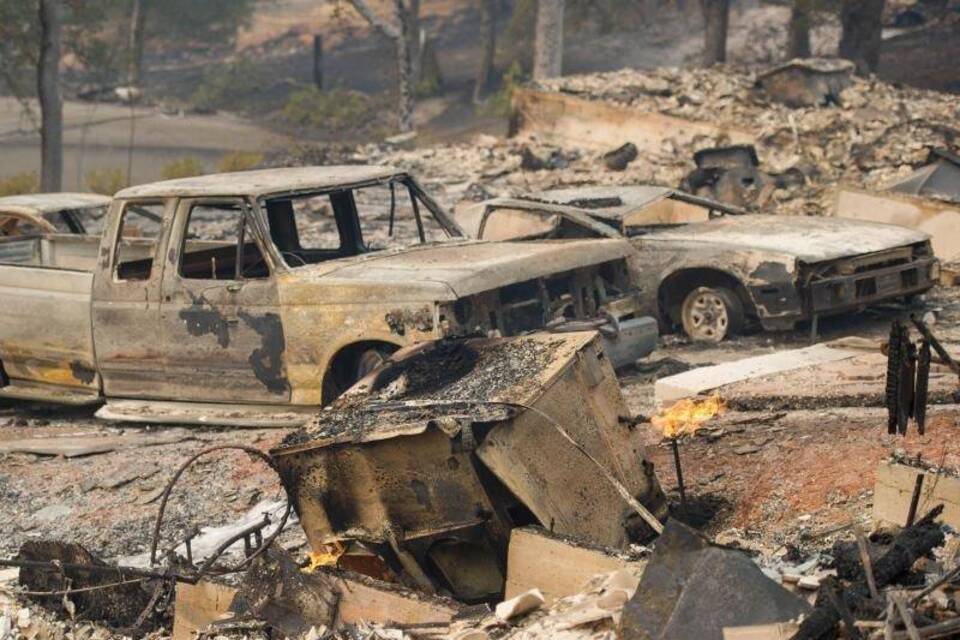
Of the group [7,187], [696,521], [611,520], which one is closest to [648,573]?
[611,520]

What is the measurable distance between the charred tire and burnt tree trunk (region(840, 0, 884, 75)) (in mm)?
19154

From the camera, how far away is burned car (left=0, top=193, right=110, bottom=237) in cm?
1188

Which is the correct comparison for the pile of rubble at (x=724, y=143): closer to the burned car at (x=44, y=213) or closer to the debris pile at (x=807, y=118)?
the debris pile at (x=807, y=118)

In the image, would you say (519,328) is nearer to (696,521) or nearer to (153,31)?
(696,521)

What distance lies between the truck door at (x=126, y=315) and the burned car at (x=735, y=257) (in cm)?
326

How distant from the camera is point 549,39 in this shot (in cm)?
3009

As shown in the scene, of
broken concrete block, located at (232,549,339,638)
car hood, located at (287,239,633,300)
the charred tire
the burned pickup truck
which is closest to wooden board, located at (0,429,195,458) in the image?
the burned pickup truck

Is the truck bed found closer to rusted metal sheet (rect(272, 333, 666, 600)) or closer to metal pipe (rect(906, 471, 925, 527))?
rusted metal sheet (rect(272, 333, 666, 600))

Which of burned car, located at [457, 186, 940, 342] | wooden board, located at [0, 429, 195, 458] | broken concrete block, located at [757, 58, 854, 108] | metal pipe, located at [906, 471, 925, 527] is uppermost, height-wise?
broken concrete block, located at [757, 58, 854, 108]

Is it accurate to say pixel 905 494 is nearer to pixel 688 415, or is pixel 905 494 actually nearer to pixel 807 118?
pixel 688 415

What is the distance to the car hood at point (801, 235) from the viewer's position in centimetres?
1120

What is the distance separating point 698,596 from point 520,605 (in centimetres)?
94

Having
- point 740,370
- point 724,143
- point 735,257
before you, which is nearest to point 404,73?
point 724,143

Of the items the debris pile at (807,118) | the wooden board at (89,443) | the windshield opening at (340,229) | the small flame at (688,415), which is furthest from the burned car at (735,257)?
the debris pile at (807,118)
